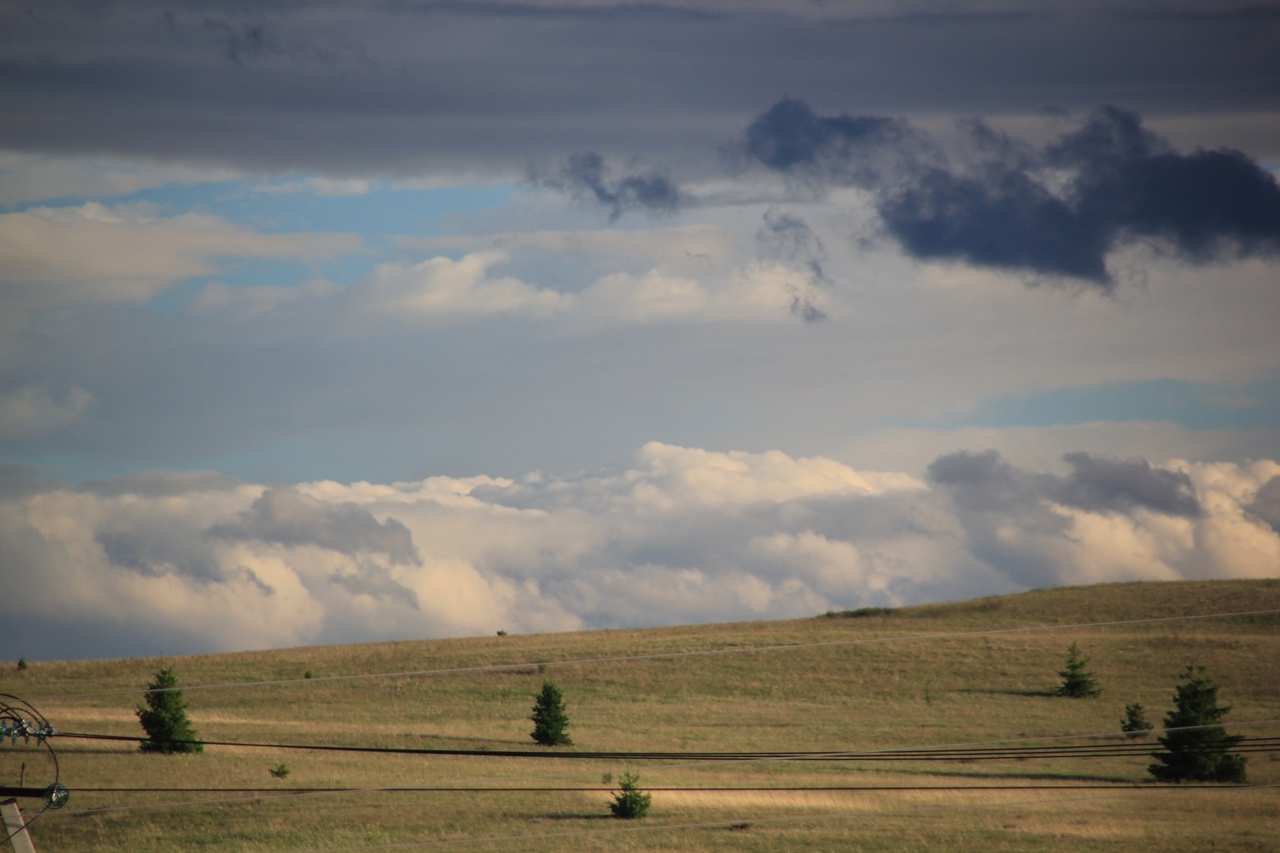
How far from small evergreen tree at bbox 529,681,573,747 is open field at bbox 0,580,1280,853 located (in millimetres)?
921

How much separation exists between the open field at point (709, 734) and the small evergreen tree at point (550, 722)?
3.02ft

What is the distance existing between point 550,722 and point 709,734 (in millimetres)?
7630

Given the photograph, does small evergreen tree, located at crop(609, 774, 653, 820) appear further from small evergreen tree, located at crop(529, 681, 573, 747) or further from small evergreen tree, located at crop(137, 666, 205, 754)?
small evergreen tree, located at crop(137, 666, 205, 754)

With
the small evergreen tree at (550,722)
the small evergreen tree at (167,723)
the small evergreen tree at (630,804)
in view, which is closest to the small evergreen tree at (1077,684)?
the small evergreen tree at (550,722)

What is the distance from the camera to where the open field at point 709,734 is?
31406 millimetres

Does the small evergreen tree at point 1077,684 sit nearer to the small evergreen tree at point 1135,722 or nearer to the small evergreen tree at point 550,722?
the small evergreen tree at point 1135,722

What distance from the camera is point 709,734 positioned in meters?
52.1

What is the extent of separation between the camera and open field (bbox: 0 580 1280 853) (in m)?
31.4

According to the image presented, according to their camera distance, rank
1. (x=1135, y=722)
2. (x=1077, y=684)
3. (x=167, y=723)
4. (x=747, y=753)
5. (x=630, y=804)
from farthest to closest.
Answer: (x=1077, y=684)
(x=1135, y=722)
(x=167, y=723)
(x=747, y=753)
(x=630, y=804)

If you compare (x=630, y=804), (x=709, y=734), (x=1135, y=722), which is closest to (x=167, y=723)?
(x=630, y=804)

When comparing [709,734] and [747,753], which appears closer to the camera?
[747,753]

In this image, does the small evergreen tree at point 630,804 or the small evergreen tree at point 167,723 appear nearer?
the small evergreen tree at point 630,804

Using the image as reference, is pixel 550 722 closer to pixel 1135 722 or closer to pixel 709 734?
pixel 709 734

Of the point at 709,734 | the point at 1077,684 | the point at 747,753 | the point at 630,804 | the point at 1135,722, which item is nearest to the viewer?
the point at 630,804
